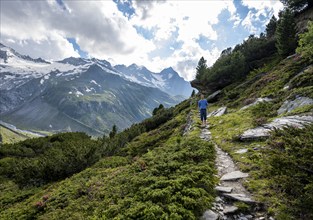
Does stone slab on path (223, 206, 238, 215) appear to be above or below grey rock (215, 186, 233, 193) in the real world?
below

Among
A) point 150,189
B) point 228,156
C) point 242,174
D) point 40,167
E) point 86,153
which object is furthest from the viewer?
point 86,153

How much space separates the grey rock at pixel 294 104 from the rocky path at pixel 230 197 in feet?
27.0

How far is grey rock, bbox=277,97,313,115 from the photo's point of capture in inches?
622

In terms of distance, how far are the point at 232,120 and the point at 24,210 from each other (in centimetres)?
1828

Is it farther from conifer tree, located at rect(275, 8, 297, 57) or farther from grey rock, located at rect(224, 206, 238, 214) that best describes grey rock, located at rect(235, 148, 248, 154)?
conifer tree, located at rect(275, 8, 297, 57)

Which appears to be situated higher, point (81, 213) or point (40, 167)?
point (40, 167)

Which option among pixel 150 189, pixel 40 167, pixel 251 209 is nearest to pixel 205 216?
pixel 251 209

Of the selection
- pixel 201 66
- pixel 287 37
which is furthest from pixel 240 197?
pixel 201 66

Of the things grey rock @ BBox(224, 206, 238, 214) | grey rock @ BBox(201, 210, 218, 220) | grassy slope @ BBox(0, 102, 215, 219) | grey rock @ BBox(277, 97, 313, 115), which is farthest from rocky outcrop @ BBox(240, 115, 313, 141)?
grey rock @ BBox(201, 210, 218, 220)

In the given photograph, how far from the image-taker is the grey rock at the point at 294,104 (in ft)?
51.8

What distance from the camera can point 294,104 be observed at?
16781 mm

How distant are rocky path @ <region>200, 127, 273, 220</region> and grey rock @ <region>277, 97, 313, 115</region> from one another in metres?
8.22

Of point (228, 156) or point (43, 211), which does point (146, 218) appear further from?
point (43, 211)

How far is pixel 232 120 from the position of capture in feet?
69.1
